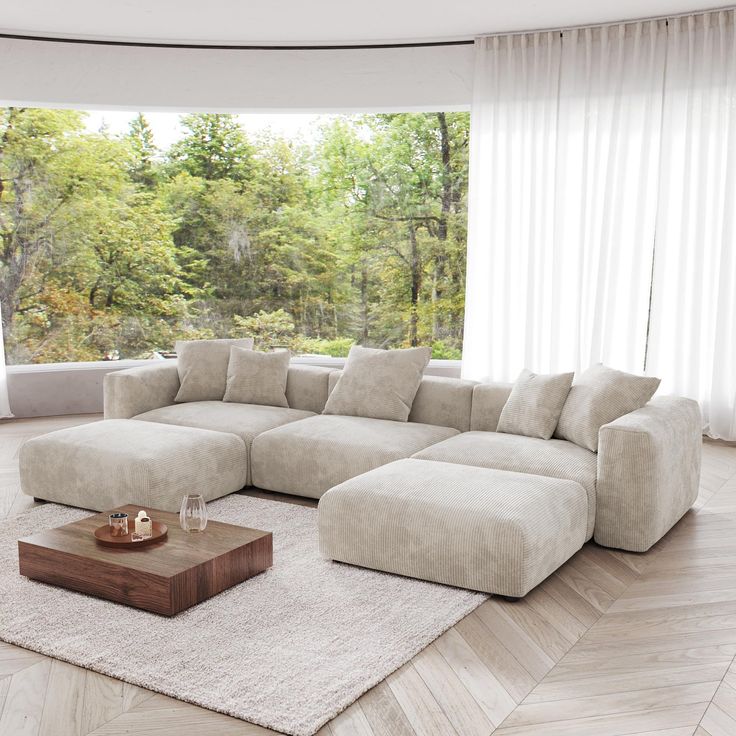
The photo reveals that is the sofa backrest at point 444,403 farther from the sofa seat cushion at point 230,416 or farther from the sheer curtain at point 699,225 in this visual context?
the sheer curtain at point 699,225

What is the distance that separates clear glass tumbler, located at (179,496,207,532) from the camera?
3.24m

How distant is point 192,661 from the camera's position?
2.64m

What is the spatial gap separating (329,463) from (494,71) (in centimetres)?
367

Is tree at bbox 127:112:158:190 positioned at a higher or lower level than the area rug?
higher

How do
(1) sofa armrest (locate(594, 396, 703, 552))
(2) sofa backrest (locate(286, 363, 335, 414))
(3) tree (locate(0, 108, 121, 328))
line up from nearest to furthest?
(1) sofa armrest (locate(594, 396, 703, 552)) < (2) sofa backrest (locate(286, 363, 335, 414)) < (3) tree (locate(0, 108, 121, 328))

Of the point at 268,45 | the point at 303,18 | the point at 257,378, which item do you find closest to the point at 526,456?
the point at 257,378

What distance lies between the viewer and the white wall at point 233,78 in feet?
21.4

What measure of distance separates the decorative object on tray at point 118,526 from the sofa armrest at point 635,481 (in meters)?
1.98

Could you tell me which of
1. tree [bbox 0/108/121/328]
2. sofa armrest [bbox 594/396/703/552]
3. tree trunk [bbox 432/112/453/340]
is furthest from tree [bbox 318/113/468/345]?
sofa armrest [bbox 594/396/703/552]

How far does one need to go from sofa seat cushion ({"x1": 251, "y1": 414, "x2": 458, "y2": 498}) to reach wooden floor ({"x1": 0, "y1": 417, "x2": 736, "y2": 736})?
1.16m

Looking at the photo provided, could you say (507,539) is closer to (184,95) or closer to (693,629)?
(693,629)

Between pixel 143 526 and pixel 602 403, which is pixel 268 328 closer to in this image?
pixel 602 403

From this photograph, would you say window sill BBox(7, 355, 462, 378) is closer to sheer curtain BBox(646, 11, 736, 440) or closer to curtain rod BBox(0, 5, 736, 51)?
sheer curtain BBox(646, 11, 736, 440)

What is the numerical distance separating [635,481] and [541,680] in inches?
51.9
